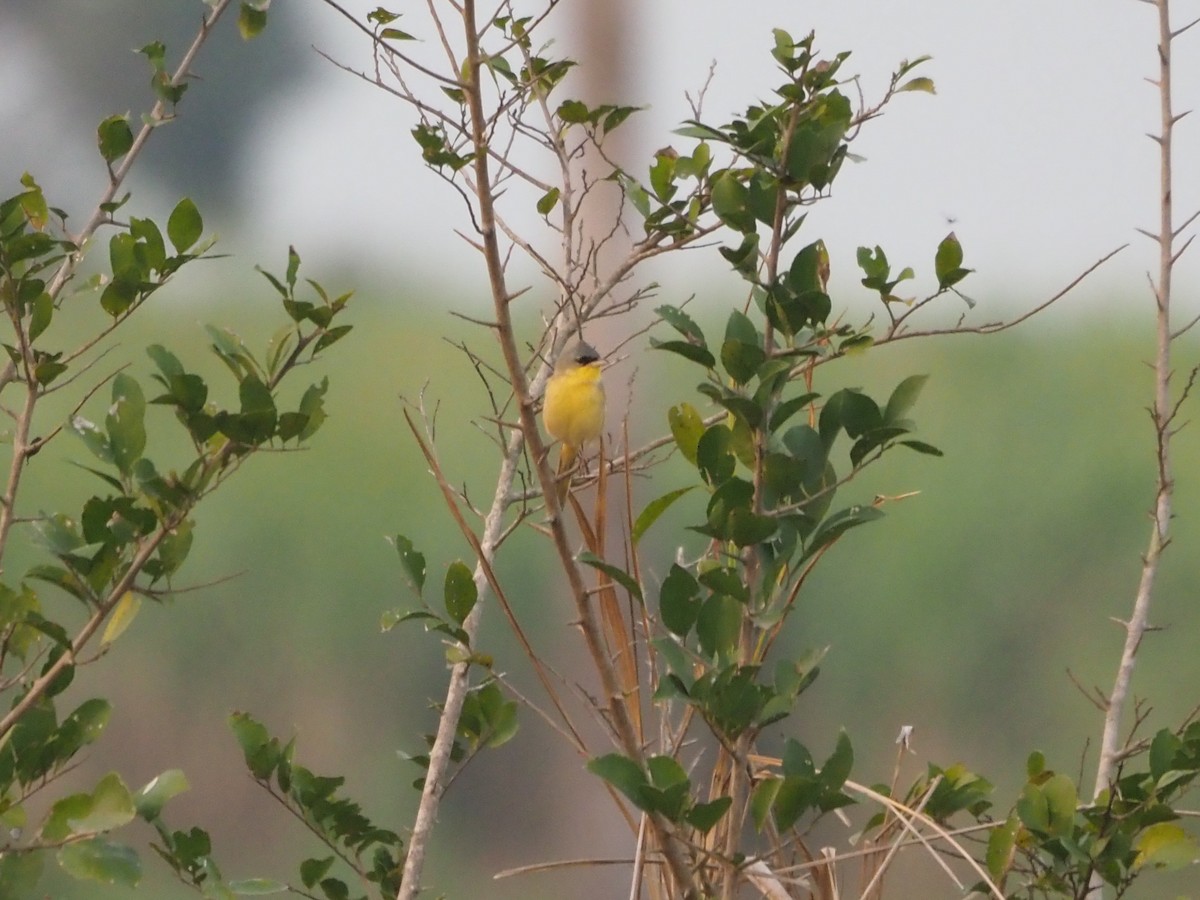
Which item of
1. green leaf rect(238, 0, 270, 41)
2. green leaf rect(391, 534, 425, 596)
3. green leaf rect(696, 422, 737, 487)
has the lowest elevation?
green leaf rect(391, 534, 425, 596)

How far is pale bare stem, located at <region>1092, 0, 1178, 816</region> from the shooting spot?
1013mm

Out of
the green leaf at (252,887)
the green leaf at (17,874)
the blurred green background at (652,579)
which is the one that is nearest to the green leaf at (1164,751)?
the green leaf at (252,887)

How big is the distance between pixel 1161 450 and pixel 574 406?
77cm

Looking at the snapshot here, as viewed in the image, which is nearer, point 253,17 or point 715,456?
point 715,456

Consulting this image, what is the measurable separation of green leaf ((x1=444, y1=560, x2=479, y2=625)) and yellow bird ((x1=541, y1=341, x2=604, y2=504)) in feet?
2.44

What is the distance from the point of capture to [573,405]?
163 cm

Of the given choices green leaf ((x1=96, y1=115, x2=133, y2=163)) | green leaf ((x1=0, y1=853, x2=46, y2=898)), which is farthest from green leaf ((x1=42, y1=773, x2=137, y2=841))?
green leaf ((x1=96, y1=115, x2=133, y2=163))

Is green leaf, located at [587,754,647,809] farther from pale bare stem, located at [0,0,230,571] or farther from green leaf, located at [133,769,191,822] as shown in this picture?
pale bare stem, located at [0,0,230,571]

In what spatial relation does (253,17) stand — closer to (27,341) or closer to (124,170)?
(124,170)

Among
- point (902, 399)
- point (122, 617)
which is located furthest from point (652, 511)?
point (122, 617)

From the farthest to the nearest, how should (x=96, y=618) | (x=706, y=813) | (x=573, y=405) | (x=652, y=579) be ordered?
(x=652, y=579)
(x=573, y=405)
(x=96, y=618)
(x=706, y=813)

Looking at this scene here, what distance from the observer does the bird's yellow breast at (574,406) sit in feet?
5.35

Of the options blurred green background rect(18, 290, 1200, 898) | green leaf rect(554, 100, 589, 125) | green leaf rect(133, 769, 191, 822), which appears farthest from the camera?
blurred green background rect(18, 290, 1200, 898)

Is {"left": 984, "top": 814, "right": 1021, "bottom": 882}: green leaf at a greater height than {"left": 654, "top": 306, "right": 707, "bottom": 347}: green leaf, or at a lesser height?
lesser
